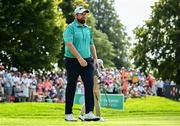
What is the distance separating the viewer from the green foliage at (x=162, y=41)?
164 feet

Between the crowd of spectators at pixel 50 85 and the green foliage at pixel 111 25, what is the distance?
230 ft

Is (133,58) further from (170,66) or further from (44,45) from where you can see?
(44,45)

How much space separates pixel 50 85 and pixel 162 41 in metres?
20.5

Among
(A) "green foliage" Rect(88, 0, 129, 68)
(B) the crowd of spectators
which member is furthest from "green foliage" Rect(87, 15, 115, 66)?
(B) the crowd of spectators

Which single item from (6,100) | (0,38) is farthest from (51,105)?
(0,38)

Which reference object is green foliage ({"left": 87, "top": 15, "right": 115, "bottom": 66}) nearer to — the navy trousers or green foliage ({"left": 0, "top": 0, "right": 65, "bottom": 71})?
green foliage ({"left": 0, "top": 0, "right": 65, "bottom": 71})

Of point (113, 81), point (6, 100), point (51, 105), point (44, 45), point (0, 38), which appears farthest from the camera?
point (44, 45)

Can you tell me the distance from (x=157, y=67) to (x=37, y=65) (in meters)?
12.9

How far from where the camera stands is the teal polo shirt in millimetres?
11289

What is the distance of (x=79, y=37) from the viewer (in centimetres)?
1138

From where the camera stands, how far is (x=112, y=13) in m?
Result: 115

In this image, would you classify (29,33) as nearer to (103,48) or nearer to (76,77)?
(76,77)

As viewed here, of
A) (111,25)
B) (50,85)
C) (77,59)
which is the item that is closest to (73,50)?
(77,59)

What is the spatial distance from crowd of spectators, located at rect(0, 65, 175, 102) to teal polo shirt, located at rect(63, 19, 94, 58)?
14.0m
